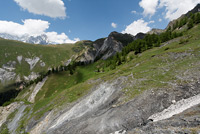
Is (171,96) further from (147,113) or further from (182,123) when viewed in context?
(182,123)

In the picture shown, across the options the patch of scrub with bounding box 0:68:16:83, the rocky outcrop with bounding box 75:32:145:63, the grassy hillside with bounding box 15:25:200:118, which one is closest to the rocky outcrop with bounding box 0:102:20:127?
the grassy hillside with bounding box 15:25:200:118

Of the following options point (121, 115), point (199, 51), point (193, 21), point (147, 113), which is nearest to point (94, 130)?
point (121, 115)

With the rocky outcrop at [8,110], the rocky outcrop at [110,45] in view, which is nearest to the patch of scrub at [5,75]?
the rocky outcrop at [110,45]

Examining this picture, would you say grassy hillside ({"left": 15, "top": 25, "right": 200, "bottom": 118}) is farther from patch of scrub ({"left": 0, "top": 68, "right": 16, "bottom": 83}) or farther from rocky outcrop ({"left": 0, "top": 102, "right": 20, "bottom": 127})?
patch of scrub ({"left": 0, "top": 68, "right": 16, "bottom": 83})

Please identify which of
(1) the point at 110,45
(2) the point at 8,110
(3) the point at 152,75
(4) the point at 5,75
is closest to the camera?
(3) the point at 152,75

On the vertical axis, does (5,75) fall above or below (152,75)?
below

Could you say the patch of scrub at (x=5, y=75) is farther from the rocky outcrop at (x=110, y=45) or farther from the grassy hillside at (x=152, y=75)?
the grassy hillside at (x=152, y=75)

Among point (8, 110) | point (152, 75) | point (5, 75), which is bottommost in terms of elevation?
point (8, 110)

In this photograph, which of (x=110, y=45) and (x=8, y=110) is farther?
(x=110, y=45)

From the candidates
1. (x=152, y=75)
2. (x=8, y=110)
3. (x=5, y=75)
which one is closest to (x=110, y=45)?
(x=8, y=110)

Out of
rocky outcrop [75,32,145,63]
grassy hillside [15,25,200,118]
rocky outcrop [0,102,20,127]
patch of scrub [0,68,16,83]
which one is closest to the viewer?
grassy hillside [15,25,200,118]

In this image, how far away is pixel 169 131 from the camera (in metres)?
7.00

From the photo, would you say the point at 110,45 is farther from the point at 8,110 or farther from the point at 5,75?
the point at 5,75

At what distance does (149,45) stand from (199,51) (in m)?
41.7
